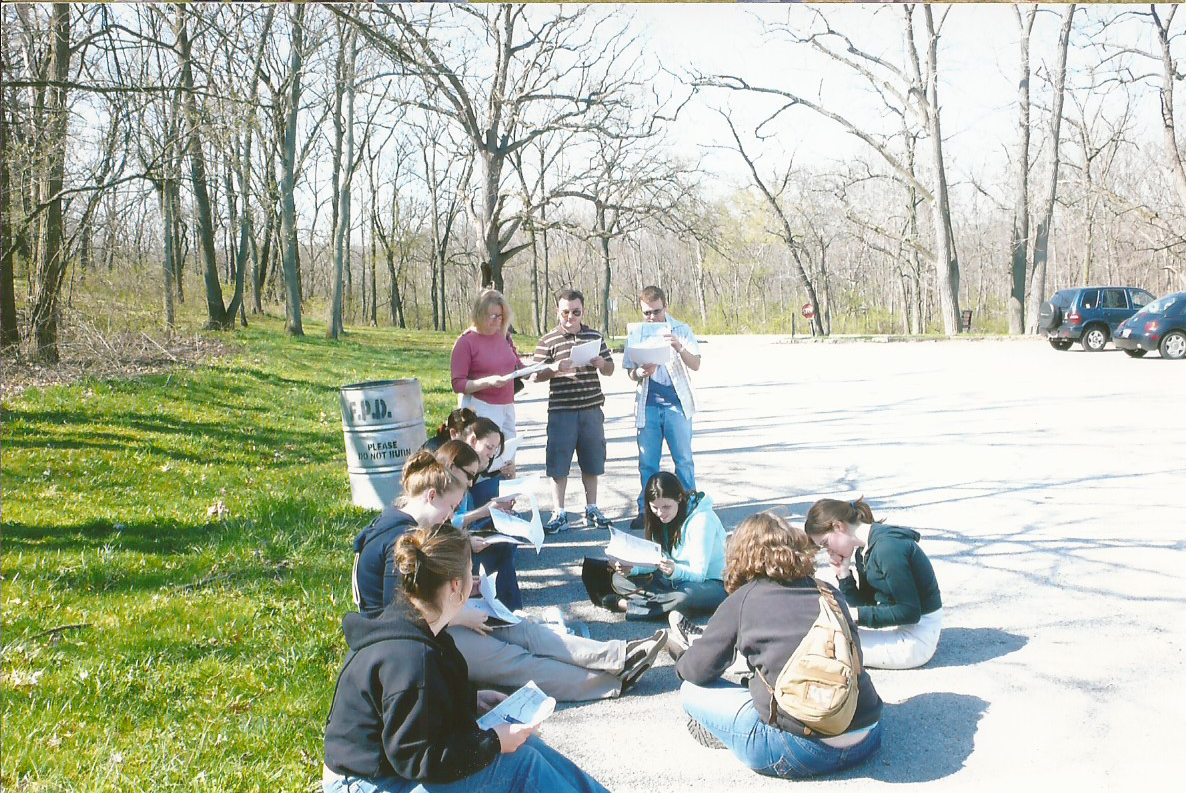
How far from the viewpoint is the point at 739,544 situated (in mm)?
3062

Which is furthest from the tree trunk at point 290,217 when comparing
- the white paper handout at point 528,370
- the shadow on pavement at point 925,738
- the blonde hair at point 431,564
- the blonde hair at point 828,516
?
the blonde hair at point 431,564

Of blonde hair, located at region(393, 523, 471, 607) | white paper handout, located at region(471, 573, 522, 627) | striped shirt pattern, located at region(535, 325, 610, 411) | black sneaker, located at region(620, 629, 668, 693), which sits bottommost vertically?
black sneaker, located at region(620, 629, 668, 693)

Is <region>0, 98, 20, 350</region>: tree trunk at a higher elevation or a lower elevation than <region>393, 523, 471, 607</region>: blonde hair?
higher

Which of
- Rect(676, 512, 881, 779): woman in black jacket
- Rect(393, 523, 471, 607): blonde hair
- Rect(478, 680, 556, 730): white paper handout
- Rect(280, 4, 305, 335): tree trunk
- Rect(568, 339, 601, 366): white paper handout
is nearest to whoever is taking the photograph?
Rect(393, 523, 471, 607): blonde hair

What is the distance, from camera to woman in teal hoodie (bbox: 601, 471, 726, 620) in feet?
14.7

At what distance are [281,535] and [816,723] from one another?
12.8ft

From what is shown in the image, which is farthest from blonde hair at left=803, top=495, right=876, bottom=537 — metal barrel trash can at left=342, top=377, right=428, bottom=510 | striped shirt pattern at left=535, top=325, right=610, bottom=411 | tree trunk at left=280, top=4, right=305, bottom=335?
tree trunk at left=280, top=4, right=305, bottom=335

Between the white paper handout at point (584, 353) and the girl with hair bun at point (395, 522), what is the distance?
2286 millimetres

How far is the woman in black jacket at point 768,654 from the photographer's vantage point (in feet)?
9.57

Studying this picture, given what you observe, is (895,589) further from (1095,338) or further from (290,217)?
(290,217)

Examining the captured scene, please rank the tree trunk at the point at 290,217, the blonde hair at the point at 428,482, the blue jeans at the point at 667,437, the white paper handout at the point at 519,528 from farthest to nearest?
the tree trunk at the point at 290,217
the blue jeans at the point at 667,437
the white paper handout at the point at 519,528
the blonde hair at the point at 428,482

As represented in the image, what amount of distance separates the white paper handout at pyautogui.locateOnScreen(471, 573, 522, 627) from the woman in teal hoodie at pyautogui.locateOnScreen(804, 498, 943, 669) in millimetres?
1366

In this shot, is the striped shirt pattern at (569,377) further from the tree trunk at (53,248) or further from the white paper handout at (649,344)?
the tree trunk at (53,248)

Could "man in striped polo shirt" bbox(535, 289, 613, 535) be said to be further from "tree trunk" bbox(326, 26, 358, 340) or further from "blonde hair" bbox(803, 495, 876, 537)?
A: "tree trunk" bbox(326, 26, 358, 340)
